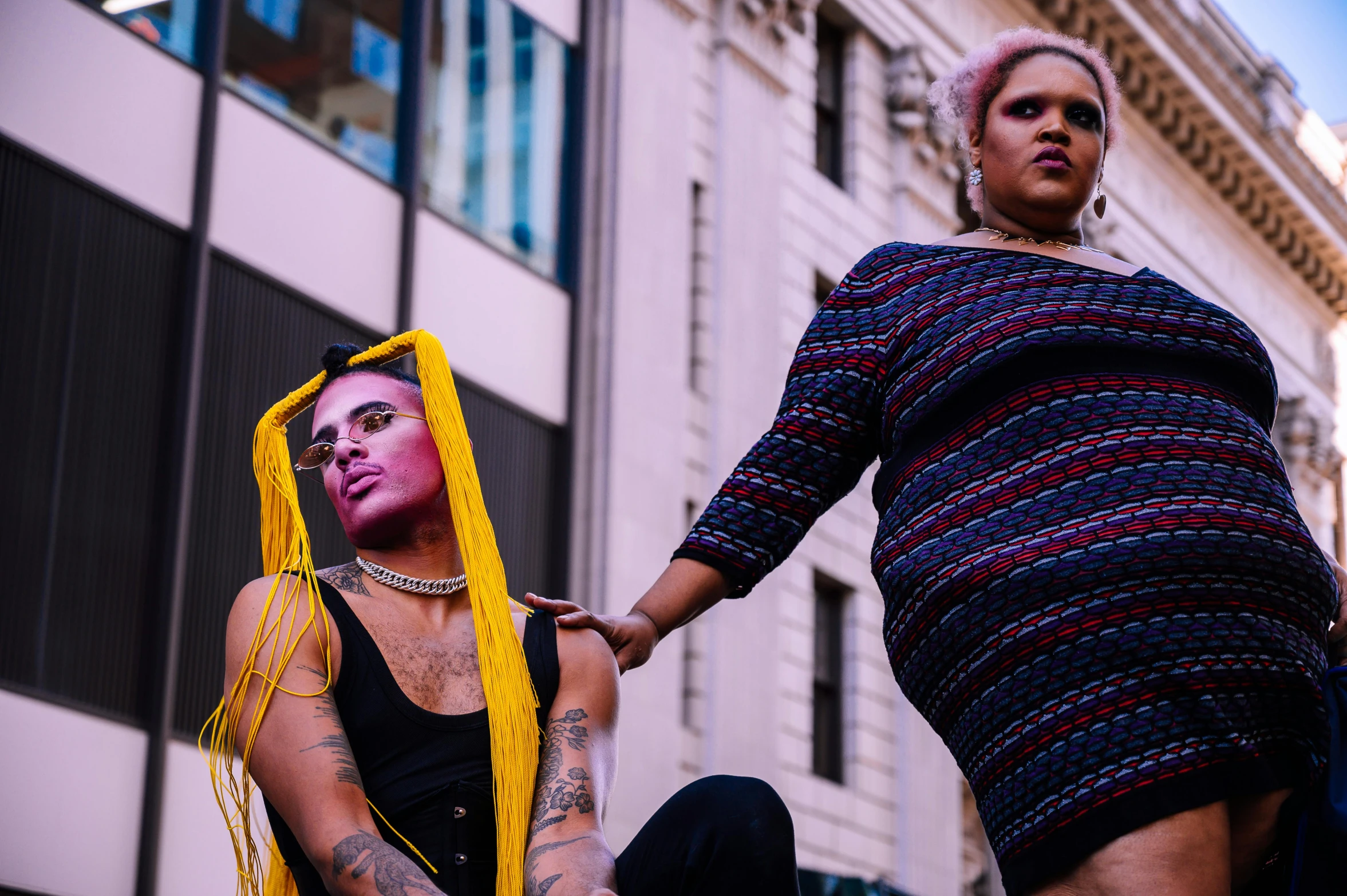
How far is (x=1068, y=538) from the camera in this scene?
3020 millimetres

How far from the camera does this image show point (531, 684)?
3.71 meters

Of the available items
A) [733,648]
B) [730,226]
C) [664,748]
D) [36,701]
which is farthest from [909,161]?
[36,701]

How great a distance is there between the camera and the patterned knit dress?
9.59 feet

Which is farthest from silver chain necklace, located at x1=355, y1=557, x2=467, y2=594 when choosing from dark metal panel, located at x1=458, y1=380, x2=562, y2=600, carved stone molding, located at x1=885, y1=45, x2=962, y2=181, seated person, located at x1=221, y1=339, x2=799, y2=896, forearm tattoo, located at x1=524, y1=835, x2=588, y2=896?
carved stone molding, located at x1=885, y1=45, x2=962, y2=181


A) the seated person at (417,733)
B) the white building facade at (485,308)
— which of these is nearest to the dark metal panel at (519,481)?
the white building facade at (485,308)

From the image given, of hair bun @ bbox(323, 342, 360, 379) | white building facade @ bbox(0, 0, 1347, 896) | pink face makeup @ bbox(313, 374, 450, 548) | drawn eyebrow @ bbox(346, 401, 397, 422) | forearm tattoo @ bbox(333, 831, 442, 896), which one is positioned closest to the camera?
forearm tattoo @ bbox(333, 831, 442, 896)

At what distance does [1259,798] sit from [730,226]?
48.8ft

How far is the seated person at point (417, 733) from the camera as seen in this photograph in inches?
126

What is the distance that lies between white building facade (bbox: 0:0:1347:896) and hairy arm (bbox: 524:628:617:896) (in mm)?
7136

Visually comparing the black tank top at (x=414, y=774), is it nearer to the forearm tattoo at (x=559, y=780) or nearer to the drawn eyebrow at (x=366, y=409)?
the forearm tattoo at (x=559, y=780)

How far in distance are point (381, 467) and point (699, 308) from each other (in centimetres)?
1339

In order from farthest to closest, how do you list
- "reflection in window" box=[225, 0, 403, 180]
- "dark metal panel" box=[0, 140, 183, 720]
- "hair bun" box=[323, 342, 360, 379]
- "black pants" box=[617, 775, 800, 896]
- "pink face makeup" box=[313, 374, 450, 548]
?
1. "reflection in window" box=[225, 0, 403, 180]
2. "dark metal panel" box=[0, 140, 183, 720]
3. "hair bun" box=[323, 342, 360, 379]
4. "pink face makeup" box=[313, 374, 450, 548]
5. "black pants" box=[617, 775, 800, 896]

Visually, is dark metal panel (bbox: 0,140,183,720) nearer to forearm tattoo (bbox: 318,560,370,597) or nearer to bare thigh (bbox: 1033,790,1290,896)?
forearm tattoo (bbox: 318,560,370,597)

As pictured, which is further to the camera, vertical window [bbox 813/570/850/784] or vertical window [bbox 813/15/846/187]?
vertical window [bbox 813/15/846/187]
